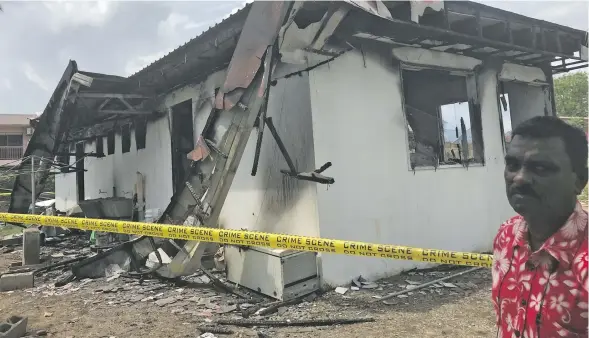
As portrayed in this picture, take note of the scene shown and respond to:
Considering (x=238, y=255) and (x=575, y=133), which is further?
(x=238, y=255)

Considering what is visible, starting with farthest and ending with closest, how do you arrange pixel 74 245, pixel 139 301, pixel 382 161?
1. pixel 74 245
2. pixel 382 161
3. pixel 139 301

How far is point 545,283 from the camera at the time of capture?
4.13 ft

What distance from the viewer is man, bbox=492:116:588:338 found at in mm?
1195

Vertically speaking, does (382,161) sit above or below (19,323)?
above

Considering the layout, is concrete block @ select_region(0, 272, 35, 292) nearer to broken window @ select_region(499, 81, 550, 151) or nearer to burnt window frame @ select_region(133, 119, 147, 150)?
burnt window frame @ select_region(133, 119, 147, 150)

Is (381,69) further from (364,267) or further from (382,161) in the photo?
(364,267)

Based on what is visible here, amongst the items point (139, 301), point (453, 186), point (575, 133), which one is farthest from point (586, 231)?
point (453, 186)

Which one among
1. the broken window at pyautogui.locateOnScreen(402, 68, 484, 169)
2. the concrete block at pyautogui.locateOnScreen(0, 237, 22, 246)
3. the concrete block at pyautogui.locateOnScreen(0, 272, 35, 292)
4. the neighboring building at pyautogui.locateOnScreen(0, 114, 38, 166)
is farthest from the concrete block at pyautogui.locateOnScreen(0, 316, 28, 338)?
the neighboring building at pyautogui.locateOnScreen(0, 114, 38, 166)

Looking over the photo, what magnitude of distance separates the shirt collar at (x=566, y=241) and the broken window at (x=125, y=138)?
1136 cm

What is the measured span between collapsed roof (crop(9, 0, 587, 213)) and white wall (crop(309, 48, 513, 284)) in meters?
0.61

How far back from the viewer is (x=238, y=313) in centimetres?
481

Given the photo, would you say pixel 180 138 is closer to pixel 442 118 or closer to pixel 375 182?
pixel 375 182

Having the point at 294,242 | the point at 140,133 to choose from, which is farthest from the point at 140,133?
the point at 294,242

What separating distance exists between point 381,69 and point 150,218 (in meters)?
6.27
